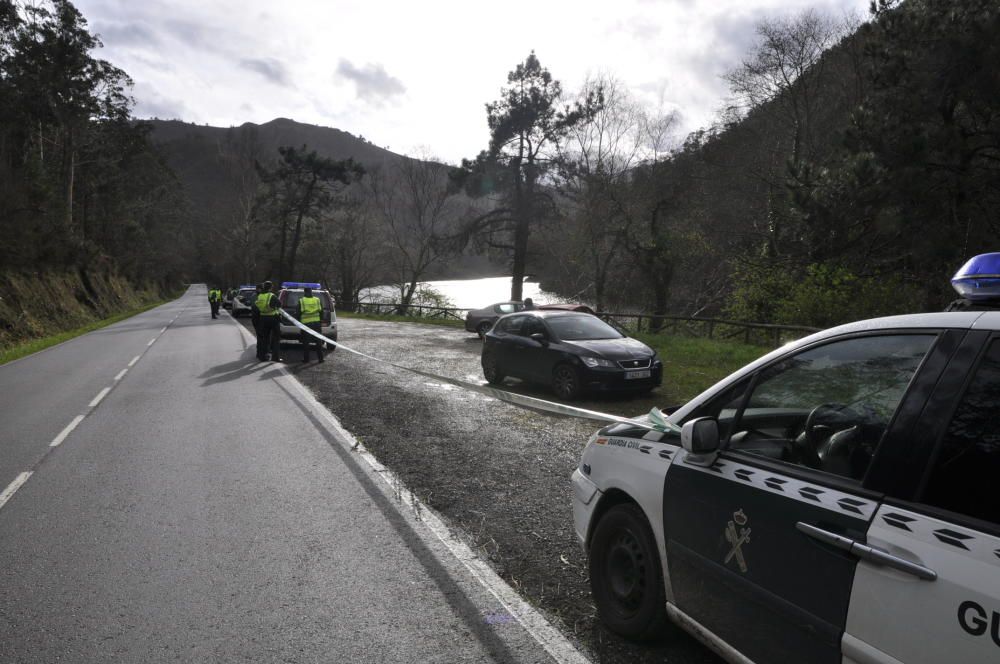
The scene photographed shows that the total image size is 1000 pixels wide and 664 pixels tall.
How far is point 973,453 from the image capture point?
67.8 inches

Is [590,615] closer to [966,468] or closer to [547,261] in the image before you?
[966,468]

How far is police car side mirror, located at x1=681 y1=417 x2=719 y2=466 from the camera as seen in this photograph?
98.0 inches

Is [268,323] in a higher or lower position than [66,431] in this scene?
higher

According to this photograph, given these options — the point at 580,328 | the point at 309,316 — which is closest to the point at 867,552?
the point at 580,328

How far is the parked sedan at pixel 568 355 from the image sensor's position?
9.79m

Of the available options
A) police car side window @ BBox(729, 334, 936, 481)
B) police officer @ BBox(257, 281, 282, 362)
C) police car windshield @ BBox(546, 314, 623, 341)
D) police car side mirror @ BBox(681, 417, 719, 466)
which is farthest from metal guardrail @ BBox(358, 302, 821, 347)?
police car side mirror @ BBox(681, 417, 719, 466)

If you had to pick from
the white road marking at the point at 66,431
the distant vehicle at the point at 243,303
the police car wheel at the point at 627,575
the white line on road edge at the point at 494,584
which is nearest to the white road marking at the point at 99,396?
the white road marking at the point at 66,431

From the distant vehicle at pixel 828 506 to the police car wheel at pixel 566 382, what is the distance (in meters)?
6.63

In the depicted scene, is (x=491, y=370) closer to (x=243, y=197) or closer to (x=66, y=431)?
(x=66, y=431)

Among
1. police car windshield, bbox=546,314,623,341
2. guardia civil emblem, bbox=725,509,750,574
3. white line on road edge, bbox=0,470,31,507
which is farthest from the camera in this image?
police car windshield, bbox=546,314,623,341

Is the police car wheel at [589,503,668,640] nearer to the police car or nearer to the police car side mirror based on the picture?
the police car

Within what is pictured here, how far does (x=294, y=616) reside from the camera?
11.1ft

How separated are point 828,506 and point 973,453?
0.45 meters

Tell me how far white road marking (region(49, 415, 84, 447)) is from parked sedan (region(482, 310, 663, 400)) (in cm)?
676
